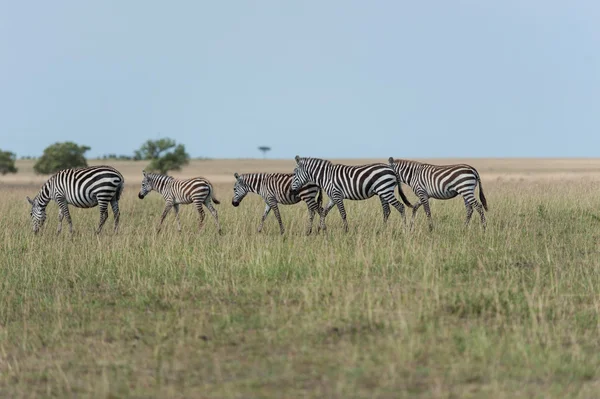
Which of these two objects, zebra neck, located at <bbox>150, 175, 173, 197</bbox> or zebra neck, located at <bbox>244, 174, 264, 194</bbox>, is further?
zebra neck, located at <bbox>150, 175, 173, 197</bbox>

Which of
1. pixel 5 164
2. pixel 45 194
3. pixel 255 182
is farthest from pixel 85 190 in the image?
pixel 5 164

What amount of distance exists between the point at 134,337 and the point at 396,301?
105 inches

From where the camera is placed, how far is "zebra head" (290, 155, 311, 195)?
15547mm

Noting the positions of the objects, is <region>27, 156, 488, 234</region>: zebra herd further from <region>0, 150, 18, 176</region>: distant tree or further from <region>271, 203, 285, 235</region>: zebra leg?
<region>0, 150, 18, 176</region>: distant tree

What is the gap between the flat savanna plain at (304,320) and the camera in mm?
5738

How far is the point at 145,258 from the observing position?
11.5m

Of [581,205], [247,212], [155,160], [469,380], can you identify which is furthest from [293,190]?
[155,160]

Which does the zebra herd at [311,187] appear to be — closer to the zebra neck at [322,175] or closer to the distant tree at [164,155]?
the zebra neck at [322,175]

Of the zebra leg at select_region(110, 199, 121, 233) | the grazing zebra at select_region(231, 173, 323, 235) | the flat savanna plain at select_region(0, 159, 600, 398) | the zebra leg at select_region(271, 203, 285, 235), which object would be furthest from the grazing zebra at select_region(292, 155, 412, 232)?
the zebra leg at select_region(110, 199, 121, 233)

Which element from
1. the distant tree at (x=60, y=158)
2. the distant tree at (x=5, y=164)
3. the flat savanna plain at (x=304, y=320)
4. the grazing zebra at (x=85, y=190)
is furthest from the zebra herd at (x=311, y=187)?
the distant tree at (x=5, y=164)

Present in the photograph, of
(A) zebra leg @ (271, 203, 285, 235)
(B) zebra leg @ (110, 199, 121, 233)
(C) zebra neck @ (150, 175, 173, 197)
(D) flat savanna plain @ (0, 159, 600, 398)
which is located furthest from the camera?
(C) zebra neck @ (150, 175, 173, 197)

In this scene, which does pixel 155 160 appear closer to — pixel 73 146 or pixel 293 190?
pixel 73 146

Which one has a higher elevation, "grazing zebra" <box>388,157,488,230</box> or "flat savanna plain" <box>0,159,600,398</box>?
"grazing zebra" <box>388,157,488,230</box>

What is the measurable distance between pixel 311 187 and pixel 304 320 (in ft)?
28.2
